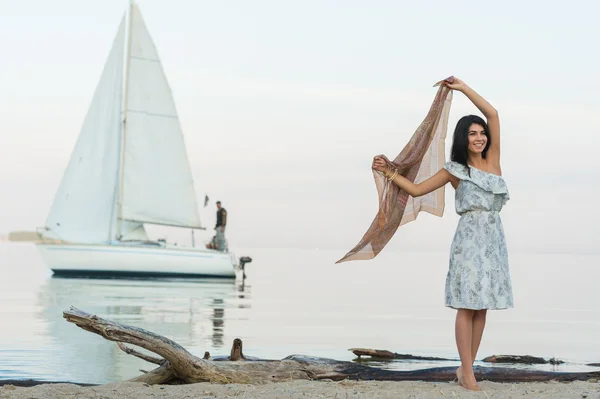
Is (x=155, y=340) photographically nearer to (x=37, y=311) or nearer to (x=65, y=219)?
(x=37, y=311)

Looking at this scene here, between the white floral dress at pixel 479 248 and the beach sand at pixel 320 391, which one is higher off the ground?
the white floral dress at pixel 479 248

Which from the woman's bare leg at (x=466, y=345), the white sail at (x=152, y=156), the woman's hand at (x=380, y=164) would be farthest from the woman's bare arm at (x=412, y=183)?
the white sail at (x=152, y=156)

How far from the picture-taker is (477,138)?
6840mm

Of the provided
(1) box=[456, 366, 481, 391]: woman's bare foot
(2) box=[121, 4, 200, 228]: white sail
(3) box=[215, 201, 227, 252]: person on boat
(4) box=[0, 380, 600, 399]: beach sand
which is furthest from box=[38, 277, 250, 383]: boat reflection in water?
(1) box=[456, 366, 481, 391]: woman's bare foot

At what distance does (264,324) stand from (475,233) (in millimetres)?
10906

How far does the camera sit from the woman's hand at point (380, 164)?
7.15m

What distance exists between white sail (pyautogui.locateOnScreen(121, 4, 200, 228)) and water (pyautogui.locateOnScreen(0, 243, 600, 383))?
4707 millimetres

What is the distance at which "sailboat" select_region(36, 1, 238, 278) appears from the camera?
3466 centimetres

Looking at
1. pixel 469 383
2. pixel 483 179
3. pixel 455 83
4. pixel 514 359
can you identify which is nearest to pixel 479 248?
pixel 483 179

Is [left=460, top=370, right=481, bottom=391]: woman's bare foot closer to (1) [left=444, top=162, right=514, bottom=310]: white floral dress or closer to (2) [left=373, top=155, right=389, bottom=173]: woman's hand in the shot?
(1) [left=444, top=162, right=514, bottom=310]: white floral dress

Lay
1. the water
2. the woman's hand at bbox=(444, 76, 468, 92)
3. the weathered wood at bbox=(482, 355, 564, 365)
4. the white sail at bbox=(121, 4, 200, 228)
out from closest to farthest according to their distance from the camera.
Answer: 1. the woman's hand at bbox=(444, 76, 468, 92)
2. the weathered wood at bbox=(482, 355, 564, 365)
3. the water
4. the white sail at bbox=(121, 4, 200, 228)

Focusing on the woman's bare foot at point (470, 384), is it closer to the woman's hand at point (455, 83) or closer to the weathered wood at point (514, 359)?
the woman's hand at point (455, 83)

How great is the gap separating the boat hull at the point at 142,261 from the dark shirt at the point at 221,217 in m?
0.97

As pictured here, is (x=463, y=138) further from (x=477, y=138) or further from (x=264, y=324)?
(x=264, y=324)
